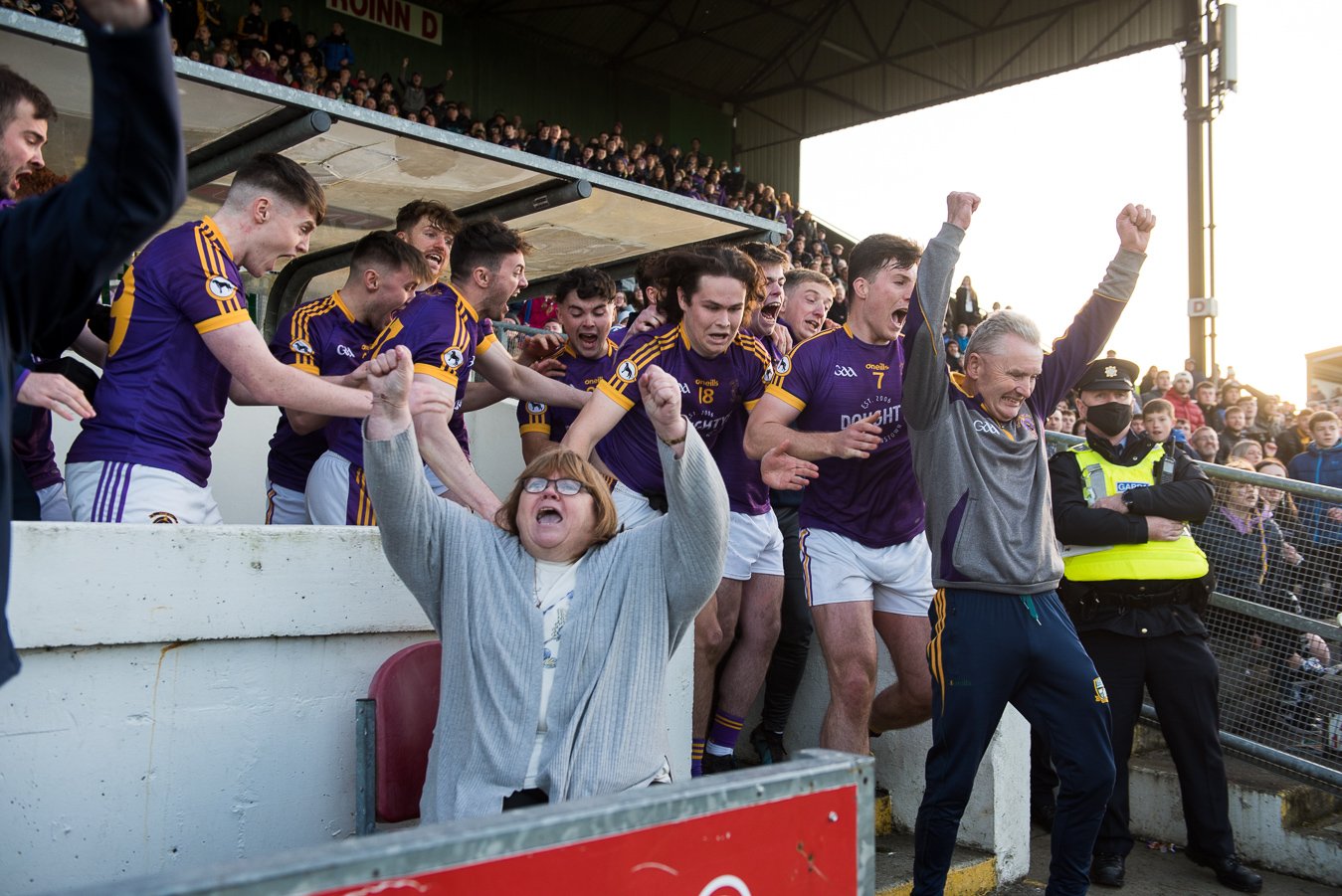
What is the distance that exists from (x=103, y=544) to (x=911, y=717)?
9.74 feet

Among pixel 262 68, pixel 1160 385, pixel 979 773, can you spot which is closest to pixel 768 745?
pixel 979 773

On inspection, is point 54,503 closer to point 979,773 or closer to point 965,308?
point 979,773

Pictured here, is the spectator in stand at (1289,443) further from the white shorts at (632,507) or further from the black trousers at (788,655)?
the white shorts at (632,507)

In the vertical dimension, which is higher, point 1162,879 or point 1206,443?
point 1206,443

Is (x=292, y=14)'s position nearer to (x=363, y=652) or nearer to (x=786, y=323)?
(x=786, y=323)

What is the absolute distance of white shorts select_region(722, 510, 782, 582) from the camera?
4379 millimetres

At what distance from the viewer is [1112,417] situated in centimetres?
486

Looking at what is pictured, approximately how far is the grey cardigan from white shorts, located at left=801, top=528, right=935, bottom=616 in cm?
134

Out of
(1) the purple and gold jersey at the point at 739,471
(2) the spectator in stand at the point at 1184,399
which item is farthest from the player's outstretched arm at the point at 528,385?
(2) the spectator in stand at the point at 1184,399

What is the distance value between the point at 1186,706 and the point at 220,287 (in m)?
4.24

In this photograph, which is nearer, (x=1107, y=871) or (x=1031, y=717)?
(x=1031, y=717)

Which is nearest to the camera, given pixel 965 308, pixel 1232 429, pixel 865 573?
pixel 865 573

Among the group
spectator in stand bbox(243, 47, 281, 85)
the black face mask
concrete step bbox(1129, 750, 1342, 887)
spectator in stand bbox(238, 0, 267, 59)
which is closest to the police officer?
the black face mask

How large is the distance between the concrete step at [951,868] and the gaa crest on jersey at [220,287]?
294 cm
